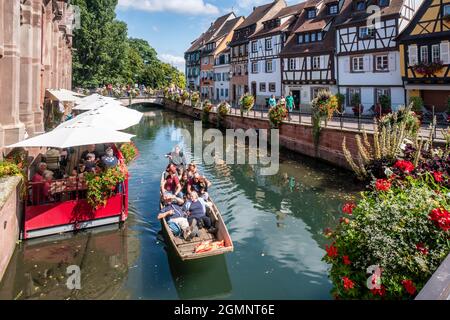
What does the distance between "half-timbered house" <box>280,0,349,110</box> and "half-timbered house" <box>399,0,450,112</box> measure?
7.84m

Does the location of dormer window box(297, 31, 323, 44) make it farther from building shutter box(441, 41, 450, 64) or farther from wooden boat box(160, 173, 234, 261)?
wooden boat box(160, 173, 234, 261)

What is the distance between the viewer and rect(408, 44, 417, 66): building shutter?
86.9ft

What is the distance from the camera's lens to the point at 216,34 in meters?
64.2

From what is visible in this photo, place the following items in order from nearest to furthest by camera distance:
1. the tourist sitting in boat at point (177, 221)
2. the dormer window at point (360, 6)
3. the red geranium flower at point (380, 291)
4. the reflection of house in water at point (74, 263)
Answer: the red geranium flower at point (380, 291) → the reflection of house in water at point (74, 263) → the tourist sitting in boat at point (177, 221) → the dormer window at point (360, 6)

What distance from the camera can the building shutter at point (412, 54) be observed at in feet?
86.9

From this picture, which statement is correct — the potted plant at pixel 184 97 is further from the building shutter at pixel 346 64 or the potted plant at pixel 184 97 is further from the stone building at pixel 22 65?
the stone building at pixel 22 65

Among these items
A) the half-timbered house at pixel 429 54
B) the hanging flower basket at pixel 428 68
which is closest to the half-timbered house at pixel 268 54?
the half-timbered house at pixel 429 54

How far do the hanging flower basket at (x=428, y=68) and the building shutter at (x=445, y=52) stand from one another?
13.2 inches

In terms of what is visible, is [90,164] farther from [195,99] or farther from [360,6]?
[195,99]

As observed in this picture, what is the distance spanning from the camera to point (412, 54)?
1048 inches

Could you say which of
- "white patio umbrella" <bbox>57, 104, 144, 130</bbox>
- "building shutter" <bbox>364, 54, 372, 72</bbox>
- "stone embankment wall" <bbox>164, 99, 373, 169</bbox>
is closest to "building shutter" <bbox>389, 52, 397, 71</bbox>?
"building shutter" <bbox>364, 54, 372, 72</bbox>
